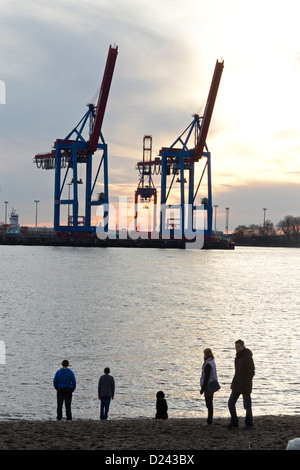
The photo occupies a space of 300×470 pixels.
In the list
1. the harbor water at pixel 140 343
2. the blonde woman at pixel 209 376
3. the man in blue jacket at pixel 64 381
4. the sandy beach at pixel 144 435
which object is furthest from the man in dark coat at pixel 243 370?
the harbor water at pixel 140 343

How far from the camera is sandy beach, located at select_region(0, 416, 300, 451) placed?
980cm

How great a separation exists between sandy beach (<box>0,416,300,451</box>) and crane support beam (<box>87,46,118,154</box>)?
9748cm

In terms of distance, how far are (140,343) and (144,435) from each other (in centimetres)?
1485

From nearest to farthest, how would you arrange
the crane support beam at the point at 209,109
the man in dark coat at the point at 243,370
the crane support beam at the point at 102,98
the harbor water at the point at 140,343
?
the man in dark coat at the point at 243,370, the harbor water at the point at 140,343, the crane support beam at the point at 102,98, the crane support beam at the point at 209,109

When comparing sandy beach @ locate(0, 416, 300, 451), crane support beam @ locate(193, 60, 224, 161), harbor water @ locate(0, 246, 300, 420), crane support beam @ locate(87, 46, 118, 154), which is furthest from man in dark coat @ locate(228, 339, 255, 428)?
crane support beam @ locate(193, 60, 224, 161)

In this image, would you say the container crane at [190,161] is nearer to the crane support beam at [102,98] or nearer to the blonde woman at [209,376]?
the crane support beam at [102,98]

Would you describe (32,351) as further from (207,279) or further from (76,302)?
(207,279)

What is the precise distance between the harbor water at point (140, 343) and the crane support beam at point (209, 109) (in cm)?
6538

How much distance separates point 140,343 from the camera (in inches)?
1003

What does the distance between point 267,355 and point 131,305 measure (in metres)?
17.6

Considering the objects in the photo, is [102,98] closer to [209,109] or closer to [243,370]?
[209,109]

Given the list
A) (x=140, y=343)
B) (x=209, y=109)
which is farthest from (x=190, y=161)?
(x=140, y=343)

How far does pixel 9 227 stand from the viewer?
614 ft

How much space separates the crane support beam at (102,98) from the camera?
103681mm
